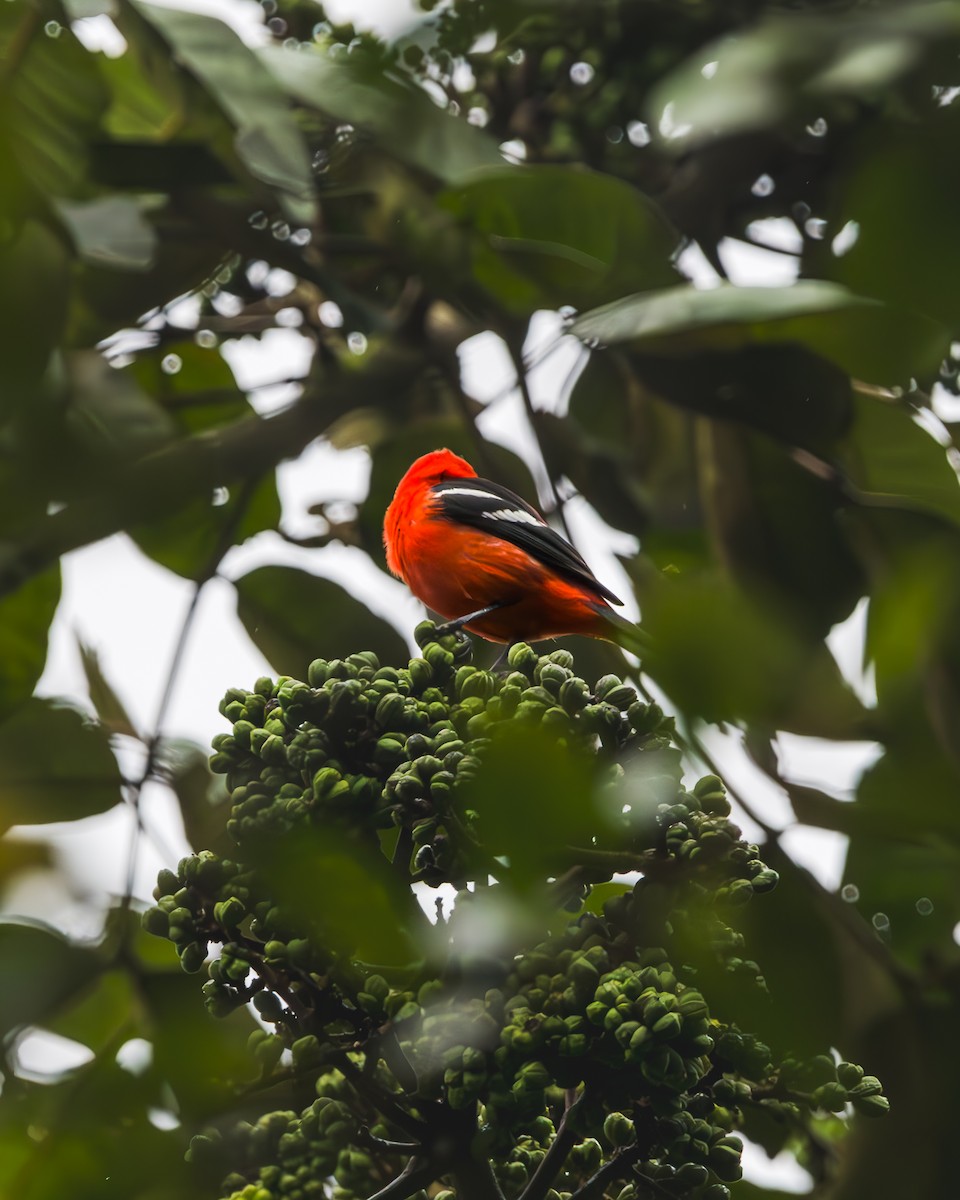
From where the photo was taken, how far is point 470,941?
2.72 feet

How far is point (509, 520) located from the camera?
251cm

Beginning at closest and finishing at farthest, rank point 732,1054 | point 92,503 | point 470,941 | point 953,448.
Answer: point 470,941 → point 732,1054 → point 92,503 → point 953,448

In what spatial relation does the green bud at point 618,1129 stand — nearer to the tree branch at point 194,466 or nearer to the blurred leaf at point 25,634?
the tree branch at point 194,466

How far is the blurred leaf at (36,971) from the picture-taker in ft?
4.72

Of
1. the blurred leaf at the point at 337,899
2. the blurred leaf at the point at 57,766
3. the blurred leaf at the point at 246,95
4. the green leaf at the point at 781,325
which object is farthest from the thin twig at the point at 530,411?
the blurred leaf at the point at 337,899

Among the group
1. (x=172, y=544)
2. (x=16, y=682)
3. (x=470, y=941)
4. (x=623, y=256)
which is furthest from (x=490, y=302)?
(x=470, y=941)

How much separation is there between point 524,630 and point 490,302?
2.48 ft

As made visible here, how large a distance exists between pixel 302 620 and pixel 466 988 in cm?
136

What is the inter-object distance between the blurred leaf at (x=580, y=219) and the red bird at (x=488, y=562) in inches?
18.0

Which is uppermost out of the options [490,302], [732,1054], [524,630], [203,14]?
[203,14]

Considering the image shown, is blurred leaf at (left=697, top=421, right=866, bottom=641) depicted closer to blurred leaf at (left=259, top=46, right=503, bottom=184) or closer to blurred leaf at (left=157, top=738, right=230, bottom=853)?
blurred leaf at (left=259, top=46, right=503, bottom=184)

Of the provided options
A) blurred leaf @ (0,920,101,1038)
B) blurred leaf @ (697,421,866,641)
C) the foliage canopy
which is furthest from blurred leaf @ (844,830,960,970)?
blurred leaf @ (0,920,101,1038)

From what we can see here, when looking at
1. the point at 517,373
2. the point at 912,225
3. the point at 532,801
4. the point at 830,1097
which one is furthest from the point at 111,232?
the point at 532,801

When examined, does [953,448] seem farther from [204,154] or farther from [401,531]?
[204,154]
